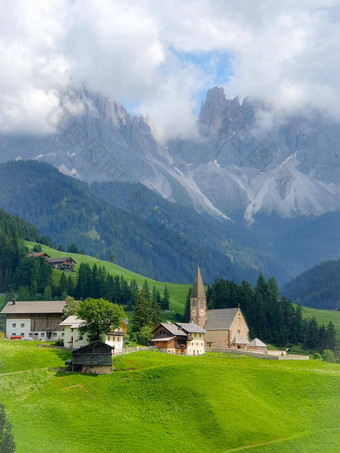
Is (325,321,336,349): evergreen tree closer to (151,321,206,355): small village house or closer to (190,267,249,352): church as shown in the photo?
(190,267,249,352): church

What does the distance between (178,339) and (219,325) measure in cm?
1808

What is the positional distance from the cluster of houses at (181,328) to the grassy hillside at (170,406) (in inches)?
1050

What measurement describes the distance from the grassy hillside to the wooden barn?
2691 millimetres

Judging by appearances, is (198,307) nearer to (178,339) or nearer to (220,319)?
(220,319)

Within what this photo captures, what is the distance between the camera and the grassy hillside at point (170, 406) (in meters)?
85.2

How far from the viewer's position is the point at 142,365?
367 ft

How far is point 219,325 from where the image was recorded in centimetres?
15800

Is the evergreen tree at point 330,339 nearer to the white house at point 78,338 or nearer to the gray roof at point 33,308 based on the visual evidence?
the gray roof at point 33,308

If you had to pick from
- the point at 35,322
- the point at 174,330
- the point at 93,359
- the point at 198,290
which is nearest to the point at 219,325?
the point at 198,290

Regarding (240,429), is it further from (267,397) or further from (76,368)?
(76,368)

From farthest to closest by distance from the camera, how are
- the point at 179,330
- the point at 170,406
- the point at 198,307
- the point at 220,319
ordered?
1. the point at 198,307
2. the point at 220,319
3. the point at 179,330
4. the point at 170,406

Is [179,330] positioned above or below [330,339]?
above

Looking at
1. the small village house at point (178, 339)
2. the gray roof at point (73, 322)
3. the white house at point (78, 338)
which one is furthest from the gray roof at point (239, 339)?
the gray roof at point (73, 322)

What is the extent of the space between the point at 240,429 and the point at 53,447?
2507 cm
